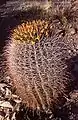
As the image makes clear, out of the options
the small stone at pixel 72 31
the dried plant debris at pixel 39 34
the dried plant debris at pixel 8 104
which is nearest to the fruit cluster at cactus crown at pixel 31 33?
the dried plant debris at pixel 39 34

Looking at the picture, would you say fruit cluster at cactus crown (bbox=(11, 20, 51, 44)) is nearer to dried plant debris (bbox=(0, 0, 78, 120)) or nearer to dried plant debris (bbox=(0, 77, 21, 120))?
dried plant debris (bbox=(0, 0, 78, 120))

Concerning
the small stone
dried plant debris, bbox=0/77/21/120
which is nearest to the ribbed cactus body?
dried plant debris, bbox=0/77/21/120

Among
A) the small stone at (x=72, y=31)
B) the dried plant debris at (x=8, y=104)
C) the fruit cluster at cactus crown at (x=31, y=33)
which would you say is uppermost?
the small stone at (x=72, y=31)

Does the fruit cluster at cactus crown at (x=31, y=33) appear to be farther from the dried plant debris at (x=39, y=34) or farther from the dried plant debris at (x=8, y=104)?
the dried plant debris at (x=8, y=104)

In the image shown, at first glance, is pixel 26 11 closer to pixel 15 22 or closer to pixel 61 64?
pixel 15 22

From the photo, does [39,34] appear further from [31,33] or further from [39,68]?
[39,68]

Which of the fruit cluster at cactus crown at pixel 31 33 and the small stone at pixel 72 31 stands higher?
the small stone at pixel 72 31
